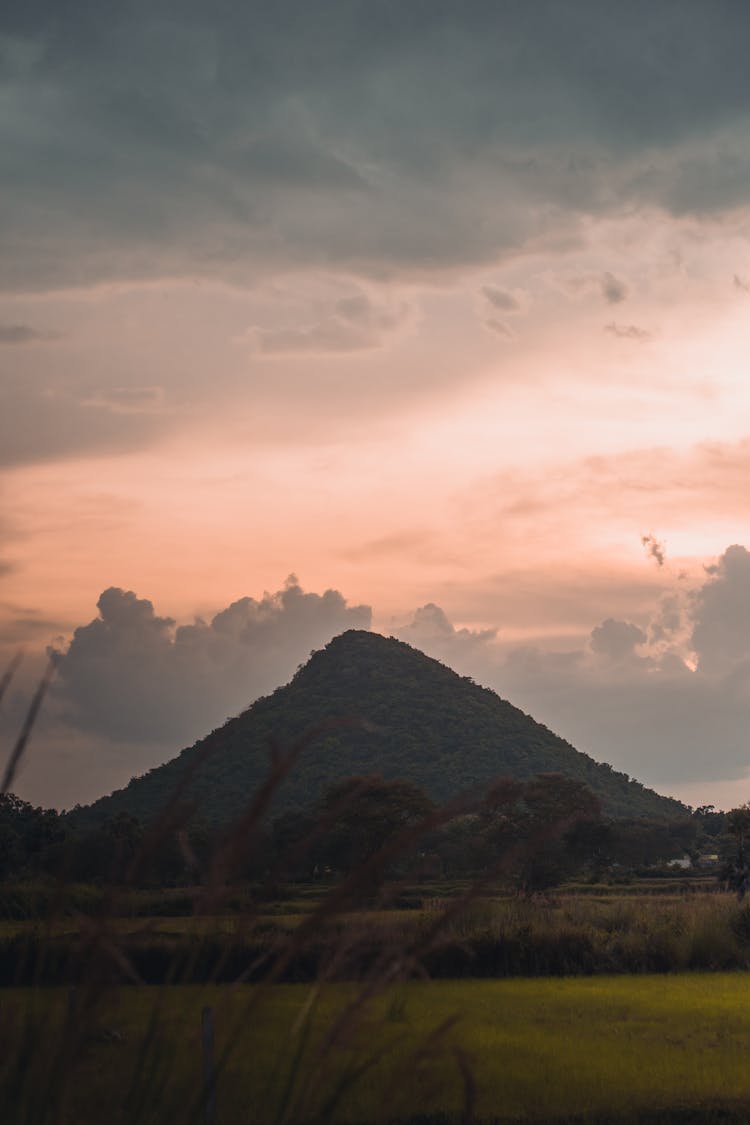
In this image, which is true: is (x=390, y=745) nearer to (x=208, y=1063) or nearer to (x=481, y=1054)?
(x=481, y=1054)

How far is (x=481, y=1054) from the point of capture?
15.3 m

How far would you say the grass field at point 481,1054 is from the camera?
7.58ft

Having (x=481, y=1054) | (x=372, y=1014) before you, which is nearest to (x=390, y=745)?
(x=372, y=1014)

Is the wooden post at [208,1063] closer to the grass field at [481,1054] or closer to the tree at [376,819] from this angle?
the grass field at [481,1054]

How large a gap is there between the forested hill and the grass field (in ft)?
241

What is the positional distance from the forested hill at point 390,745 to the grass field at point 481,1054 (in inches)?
2888

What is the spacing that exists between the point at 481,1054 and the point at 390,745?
10137 centimetres

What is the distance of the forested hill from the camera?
Answer: 104 meters

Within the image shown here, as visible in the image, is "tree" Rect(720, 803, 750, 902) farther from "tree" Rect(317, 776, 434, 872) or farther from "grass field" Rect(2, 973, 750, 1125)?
"grass field" Rect(2, 973, 750, 1125)

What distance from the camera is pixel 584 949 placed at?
2617 cm

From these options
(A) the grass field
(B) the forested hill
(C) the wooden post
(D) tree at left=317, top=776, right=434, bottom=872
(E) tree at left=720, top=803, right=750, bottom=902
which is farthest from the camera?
(B) the forested hill

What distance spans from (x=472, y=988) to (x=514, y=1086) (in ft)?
30.6

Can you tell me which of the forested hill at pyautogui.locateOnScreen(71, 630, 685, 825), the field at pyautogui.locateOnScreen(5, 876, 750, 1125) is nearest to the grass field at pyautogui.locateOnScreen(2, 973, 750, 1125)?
the field at pyautogui.locateOnScreen(5, 876, 750, 1125)

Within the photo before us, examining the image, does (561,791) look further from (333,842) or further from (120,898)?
(120,898)
